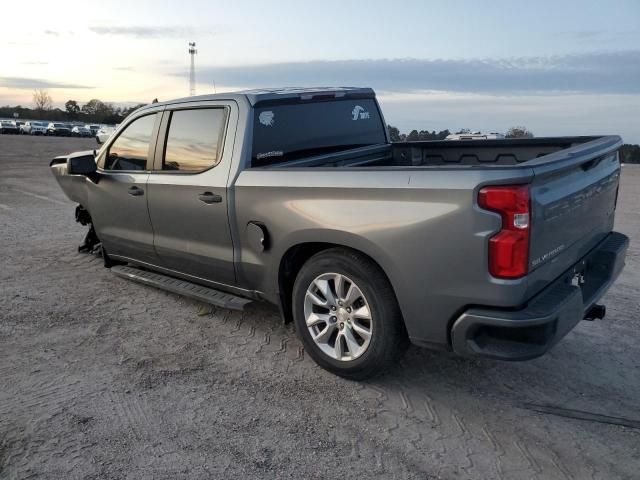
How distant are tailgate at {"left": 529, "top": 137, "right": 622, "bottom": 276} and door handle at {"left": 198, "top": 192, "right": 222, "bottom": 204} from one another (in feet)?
7.26

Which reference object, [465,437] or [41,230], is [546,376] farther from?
[41,230]

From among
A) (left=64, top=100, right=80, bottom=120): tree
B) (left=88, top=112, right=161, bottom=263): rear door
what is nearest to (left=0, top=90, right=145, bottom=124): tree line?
(left=64, top=100, right=80, bottom=120): tree

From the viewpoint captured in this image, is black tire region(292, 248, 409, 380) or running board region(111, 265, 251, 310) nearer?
black tire region(292, 248, 409, 380)

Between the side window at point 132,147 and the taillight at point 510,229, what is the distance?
10.5 ft

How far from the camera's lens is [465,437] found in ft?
10.4

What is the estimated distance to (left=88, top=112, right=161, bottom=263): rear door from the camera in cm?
504

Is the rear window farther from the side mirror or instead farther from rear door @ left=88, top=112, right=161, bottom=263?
the side mirror

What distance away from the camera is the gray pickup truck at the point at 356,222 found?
3.02 m

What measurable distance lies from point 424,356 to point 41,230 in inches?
262

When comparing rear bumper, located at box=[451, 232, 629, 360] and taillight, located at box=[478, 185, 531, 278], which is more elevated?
taillight, located at box=[478, 185, 531, 278]

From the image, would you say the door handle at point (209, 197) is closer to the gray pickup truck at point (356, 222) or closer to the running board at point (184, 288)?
the gray pickup truck at point (356, 222)

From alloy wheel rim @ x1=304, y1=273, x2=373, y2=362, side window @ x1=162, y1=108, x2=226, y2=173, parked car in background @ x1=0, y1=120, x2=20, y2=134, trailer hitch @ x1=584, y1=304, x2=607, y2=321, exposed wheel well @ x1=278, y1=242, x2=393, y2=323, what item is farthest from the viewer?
parked car in background @ x1=0, y1=120, x2=20, y2=134

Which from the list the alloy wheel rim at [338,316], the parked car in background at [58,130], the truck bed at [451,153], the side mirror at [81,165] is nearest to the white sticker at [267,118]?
the truck bed at [451,153]

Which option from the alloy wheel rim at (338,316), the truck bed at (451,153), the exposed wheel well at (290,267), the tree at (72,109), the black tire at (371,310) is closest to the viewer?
the black tire at (371,310)
